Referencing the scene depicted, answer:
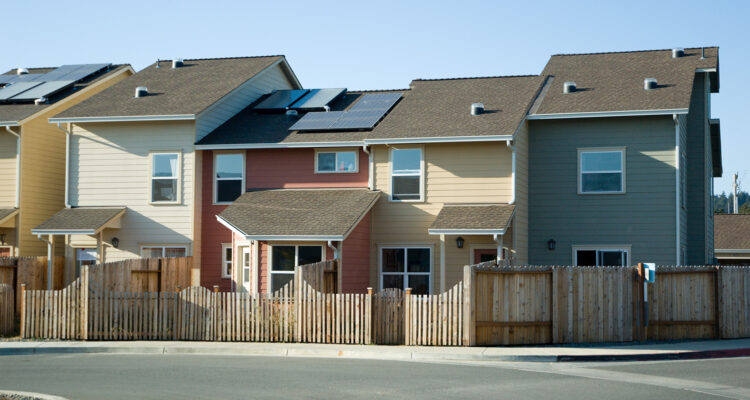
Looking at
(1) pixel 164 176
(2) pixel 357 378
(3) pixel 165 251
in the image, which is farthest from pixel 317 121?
(2) pixel 357 378

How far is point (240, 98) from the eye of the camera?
3034 cm

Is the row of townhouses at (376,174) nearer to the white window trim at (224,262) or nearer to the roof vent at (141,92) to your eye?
the white window trim at (224,262)

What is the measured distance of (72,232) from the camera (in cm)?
2655

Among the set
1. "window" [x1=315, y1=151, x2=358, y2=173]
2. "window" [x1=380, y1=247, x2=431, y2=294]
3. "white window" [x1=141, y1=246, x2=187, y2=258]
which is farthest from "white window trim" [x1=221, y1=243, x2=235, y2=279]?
"window" [x1=380, y1=247, x2=431, y2=294]

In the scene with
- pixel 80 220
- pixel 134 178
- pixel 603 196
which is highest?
pixel 134 178

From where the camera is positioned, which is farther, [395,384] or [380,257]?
[380,257]

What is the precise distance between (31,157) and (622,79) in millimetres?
19169

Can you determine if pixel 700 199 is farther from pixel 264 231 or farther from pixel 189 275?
pixel 189 275

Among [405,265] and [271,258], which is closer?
[271,258]

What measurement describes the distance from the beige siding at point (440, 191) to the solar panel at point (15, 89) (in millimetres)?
13639

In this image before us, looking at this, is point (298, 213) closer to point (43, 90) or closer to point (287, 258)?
point (287, 258)

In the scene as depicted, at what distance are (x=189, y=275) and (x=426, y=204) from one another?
749 centimetres

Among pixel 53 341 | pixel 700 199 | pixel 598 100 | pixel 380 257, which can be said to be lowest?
pixel 53 341

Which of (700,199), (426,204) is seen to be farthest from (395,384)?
(700,199)
